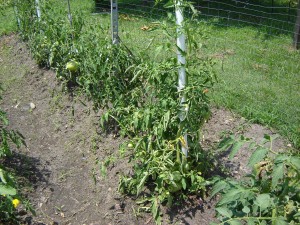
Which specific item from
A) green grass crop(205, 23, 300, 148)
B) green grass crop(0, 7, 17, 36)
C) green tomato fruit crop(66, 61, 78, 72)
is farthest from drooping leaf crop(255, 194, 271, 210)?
green grass crop(0, 7, 17, 36)

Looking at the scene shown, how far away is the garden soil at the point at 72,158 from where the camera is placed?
3477 millimetres

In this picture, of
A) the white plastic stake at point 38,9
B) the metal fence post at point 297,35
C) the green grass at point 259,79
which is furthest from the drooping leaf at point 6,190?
the metal fence post at point 297,35

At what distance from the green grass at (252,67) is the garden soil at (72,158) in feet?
0.76

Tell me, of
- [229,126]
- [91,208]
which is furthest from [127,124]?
[229,126]

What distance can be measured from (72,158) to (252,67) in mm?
2899

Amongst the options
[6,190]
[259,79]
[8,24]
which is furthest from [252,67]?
[8,24]

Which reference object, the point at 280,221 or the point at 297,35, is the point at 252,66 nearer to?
the point at 297,35

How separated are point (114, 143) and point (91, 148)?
0.85 ft

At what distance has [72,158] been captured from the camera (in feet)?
13.8

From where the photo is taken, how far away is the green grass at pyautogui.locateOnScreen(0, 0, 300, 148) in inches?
177

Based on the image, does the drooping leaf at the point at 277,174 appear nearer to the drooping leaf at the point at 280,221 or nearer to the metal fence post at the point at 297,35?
the drooping leaf at the point at 280,221

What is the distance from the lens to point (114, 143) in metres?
4.15

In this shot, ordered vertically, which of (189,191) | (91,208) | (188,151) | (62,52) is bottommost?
(91,208)

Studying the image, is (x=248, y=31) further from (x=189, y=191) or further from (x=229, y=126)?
(x=189, y=191)
